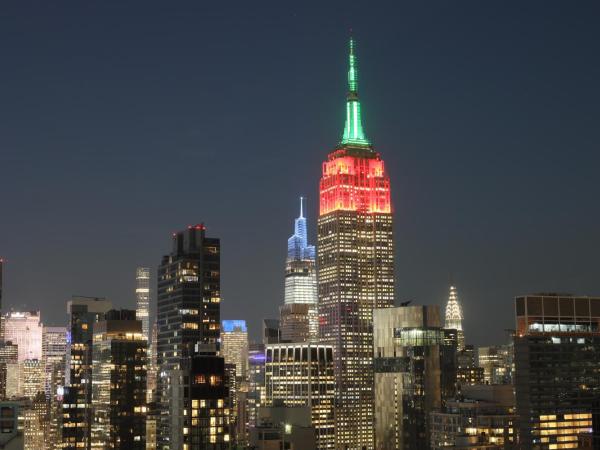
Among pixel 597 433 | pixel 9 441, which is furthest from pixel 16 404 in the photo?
pixel 597 433

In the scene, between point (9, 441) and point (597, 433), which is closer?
point (9, 441)

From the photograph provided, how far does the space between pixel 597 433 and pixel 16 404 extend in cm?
8714

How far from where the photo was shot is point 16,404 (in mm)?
128250

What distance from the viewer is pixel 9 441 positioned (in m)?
121

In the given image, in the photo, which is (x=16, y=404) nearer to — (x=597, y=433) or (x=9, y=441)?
(x=9, y=441)

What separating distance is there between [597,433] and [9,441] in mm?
88594

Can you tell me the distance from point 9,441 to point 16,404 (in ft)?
27.0

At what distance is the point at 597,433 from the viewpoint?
158125 millimetres

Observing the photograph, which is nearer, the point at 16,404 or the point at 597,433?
the point at 16,404
